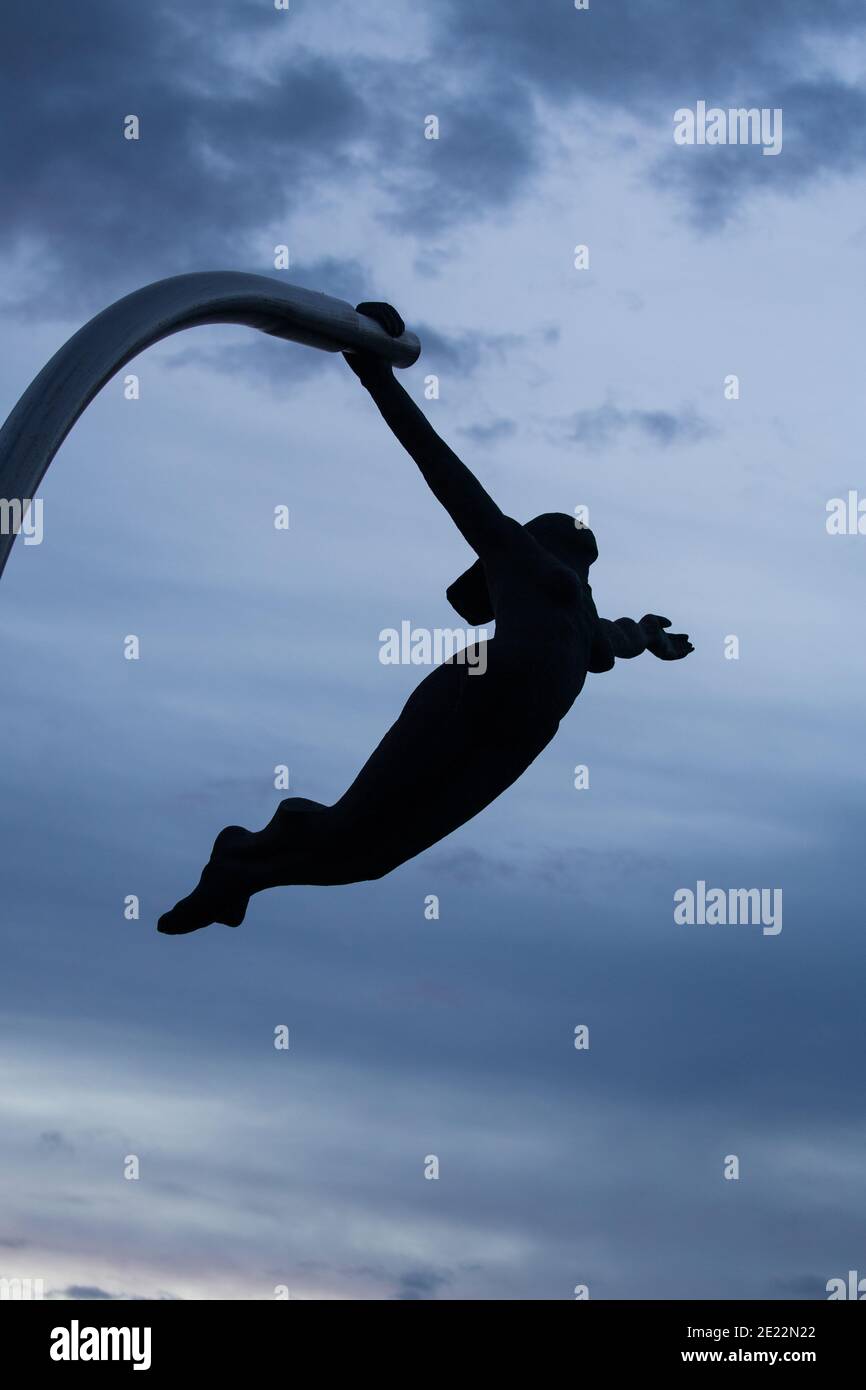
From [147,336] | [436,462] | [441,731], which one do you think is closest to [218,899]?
→ [441,731]

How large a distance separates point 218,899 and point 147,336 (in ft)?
12.1

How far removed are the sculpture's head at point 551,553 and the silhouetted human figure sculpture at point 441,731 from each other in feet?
1.03

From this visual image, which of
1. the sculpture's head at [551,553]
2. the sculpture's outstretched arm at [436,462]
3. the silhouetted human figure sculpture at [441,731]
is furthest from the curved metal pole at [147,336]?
the sculpture's head at [551,553]

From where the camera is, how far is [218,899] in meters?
11.0

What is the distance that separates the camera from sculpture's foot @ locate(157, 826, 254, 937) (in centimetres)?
1101

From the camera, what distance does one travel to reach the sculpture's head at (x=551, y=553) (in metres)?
11.8

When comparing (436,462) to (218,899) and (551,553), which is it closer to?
(551,553)

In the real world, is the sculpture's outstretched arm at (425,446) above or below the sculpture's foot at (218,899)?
above

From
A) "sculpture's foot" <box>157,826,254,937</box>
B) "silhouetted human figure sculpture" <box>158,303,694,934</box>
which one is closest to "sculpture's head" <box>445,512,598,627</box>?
"silhouetted human figure sculpture" <box>158,303,694,934</box>

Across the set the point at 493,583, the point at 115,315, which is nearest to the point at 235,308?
the point at 115,315

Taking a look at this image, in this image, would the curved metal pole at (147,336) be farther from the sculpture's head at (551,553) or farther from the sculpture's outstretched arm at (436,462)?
the sculpture's head at (551,553)

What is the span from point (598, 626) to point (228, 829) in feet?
9.26

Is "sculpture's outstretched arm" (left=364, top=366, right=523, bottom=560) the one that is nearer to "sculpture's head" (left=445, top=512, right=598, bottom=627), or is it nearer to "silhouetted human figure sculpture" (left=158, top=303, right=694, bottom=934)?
"silhouetted human figure sculpture" (left=158, top=303, right=694, bottom=934)
